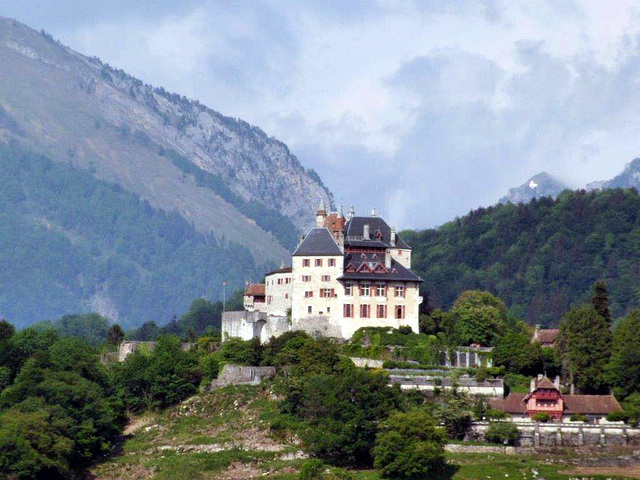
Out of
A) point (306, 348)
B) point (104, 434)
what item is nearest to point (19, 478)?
point (104, 434)

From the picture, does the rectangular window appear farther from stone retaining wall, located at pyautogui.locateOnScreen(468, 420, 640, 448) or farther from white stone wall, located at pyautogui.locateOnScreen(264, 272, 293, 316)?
stone retaining wall, located at pyautogui.locateOnScreen(468, 420, 640, 448)

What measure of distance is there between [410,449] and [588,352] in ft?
60.5

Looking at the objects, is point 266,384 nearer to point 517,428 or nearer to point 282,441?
point 282,441

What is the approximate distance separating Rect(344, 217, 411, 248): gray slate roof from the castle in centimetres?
12

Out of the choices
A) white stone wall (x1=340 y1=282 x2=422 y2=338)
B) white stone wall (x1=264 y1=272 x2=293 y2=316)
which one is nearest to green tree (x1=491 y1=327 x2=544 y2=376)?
white stone wall (x1=340 y1=282 x2=422 y2=338)

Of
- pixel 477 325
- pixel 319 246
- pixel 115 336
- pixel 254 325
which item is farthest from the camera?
pixel 115 336

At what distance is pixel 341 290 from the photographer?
116 m

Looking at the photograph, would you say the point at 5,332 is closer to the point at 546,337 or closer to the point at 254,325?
the point at 254,325

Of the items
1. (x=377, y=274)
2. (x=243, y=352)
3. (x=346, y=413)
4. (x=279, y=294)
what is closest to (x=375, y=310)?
(x=377, y=274)

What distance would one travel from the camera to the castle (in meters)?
116

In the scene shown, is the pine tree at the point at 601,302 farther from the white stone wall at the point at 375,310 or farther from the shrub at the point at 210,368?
the shrub at the point at 210,368

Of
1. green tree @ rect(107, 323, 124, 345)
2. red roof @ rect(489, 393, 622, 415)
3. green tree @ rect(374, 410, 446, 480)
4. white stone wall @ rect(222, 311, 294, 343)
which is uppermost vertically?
green tree @ rect(107, 323, 124, 345)

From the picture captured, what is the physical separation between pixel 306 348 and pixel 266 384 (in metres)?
3.69

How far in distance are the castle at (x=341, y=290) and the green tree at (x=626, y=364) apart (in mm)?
17143
